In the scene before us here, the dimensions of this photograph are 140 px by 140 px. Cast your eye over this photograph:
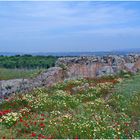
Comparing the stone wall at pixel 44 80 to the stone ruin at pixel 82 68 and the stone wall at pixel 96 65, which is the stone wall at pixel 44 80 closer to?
the stone ruin at pixel 82 68

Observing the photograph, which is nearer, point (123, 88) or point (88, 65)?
point (123, 88)

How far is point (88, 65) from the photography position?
34438 millimetres

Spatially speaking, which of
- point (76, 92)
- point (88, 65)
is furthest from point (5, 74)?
point (76, 92)

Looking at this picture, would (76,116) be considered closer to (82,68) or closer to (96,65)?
(82,68)

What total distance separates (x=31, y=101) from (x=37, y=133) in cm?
509

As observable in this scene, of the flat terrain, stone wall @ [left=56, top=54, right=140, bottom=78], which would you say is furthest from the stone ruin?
the flat terrain

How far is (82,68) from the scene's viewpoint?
3416 cm

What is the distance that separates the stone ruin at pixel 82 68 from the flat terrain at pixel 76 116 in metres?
9.81

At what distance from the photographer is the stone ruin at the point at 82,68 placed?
32.0 m

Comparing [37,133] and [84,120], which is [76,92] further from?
[37,133]

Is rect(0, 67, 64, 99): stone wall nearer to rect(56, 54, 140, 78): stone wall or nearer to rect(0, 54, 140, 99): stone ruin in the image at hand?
rect(0, 54, 140, 99): stone ruin

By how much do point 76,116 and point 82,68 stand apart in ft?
65.6

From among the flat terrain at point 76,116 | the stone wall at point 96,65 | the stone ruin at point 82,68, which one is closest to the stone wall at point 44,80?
the stone ruin at point 82,68

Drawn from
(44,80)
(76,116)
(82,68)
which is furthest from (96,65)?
(76,116)
